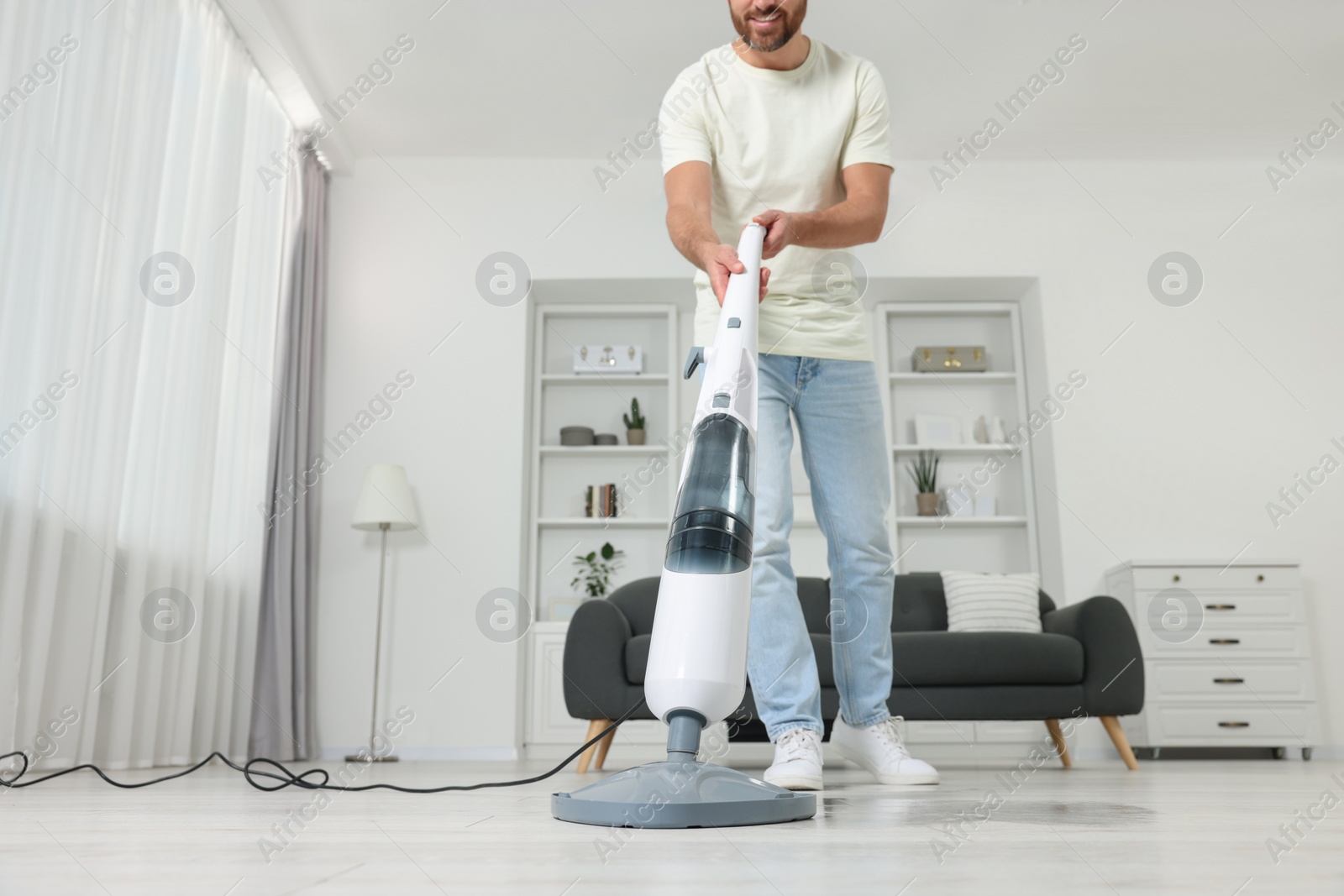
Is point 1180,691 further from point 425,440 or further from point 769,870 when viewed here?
point 769,870

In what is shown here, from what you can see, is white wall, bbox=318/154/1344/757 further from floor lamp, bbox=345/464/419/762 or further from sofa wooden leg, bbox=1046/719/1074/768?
sofa wooden leg, bbox=1046/719/1074/768

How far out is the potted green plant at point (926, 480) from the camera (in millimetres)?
4770

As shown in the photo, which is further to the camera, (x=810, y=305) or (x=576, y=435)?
(x=576, y=435)

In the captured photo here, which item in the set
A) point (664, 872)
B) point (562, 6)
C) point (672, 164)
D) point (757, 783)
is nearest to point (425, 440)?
point (562, 6)

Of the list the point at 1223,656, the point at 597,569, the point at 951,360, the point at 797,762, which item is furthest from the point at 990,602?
the point at 797,762

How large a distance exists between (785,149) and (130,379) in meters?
2.05

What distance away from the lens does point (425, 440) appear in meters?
4.54

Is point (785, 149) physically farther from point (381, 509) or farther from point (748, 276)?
point (381, 509)

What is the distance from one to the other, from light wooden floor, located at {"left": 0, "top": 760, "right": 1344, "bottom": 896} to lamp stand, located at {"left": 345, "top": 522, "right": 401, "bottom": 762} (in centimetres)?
286

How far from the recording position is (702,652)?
38.1 inches

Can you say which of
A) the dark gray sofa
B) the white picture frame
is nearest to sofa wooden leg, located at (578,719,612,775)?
the dark gray sofa

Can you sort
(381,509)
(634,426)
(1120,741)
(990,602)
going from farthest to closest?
(634,426) < (381,509) < (990,602) < (1120,741)

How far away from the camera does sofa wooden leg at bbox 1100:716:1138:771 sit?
2.80 metres

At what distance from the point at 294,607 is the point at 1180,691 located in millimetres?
3531
